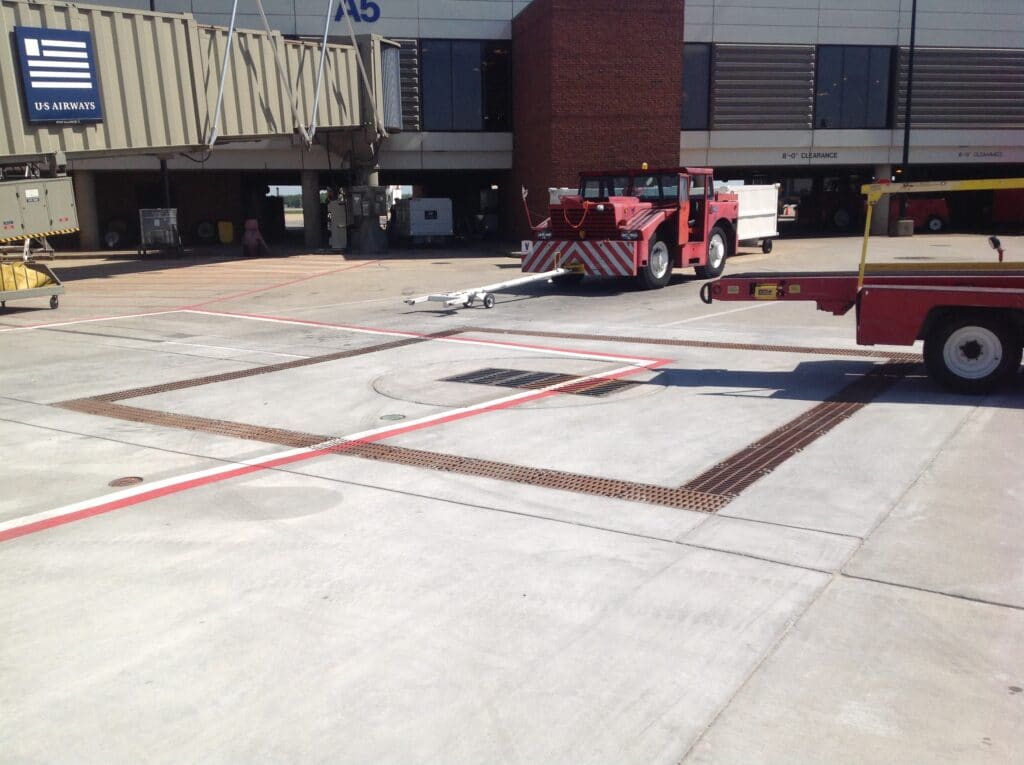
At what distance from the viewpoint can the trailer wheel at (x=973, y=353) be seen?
29.9ft

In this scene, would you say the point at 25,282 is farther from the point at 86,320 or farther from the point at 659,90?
the point at 659,90

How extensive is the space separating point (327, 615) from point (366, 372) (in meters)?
6.69

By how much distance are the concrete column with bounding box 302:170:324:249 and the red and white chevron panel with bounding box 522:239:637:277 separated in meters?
17.3

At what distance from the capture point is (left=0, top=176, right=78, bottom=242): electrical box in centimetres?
1773

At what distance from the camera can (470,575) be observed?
5.26 meters

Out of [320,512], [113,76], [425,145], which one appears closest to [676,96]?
[425,145]

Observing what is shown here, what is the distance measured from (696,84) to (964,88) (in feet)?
35.5

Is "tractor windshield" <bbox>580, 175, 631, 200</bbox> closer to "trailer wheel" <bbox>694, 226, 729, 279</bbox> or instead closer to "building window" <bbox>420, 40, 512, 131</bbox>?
"trailer wheel" <bbox>694, 226, 729, 279</bbox>

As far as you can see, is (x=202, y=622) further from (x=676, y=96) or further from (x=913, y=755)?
(x=676, y=96)

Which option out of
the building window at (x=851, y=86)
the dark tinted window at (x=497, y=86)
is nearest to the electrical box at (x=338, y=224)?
the dark tinted window at (x=497, y=86)

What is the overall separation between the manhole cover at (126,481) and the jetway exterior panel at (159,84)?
15.0 m

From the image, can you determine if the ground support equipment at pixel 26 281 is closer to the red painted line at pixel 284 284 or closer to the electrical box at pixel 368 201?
the red painted line at pixel 284 284

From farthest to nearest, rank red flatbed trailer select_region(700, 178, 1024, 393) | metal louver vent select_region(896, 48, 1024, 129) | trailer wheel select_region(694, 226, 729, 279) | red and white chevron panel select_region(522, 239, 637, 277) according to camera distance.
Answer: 1. metal louver vent select_region(896, 48, 1024, 129)
2. trailer wheel select_region(694, 226, 729, 279)
3. red and white chevron panel select_region(522, 239, 637, 277)
4. red flatbed trailer select_region(700, 178, 1024, 393)

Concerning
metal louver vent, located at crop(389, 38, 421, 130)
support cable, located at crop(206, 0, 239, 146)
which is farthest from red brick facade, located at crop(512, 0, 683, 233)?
support cable, located at crop(206, 0, 239, 146)
